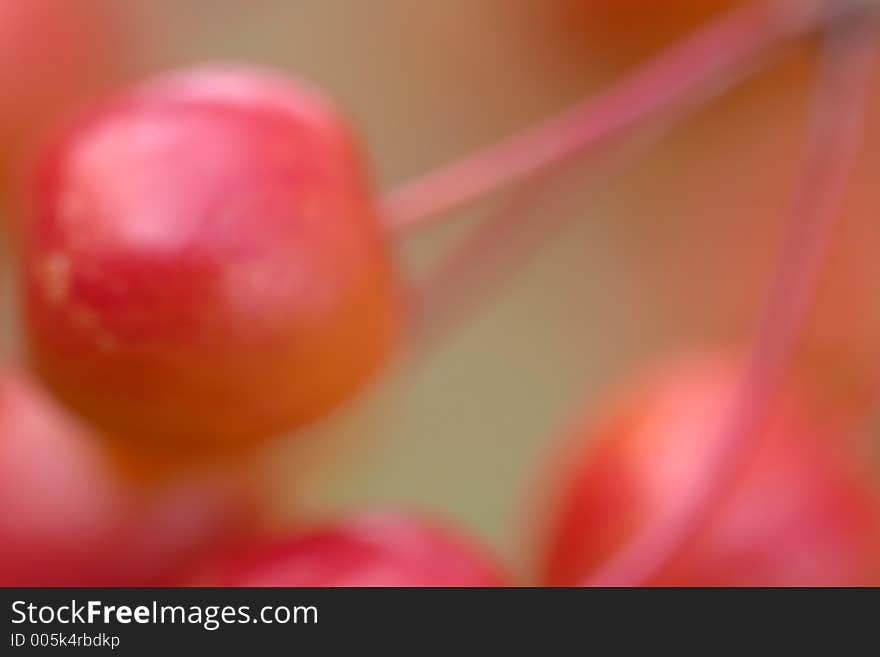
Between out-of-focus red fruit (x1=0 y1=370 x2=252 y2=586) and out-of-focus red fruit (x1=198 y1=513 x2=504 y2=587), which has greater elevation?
out-of-focus red fruit (x1=0 y1=370 x2=252 y2=586)

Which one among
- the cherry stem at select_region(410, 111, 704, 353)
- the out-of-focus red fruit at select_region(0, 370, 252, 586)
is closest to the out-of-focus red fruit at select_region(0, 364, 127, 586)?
the out-of-focus red fruit at select_region(0, 370, 252, 586)

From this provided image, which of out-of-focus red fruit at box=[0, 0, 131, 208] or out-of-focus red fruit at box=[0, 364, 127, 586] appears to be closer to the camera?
out-of-focus red fruit at box=[0, 364, 127, 586]

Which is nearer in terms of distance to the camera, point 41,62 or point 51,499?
point 51,499

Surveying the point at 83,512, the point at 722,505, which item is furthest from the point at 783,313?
the point at 83,512
